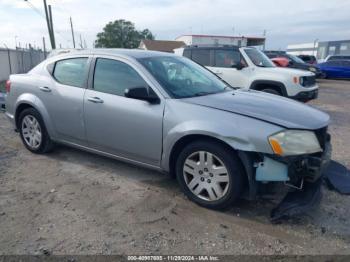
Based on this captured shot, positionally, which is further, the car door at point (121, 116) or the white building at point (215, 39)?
the white building at point (215, 39)

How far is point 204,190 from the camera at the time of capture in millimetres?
3506

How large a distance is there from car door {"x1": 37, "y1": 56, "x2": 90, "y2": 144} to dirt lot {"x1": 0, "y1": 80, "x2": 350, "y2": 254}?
58 centimetres

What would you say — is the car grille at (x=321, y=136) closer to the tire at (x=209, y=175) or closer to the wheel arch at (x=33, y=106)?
the tire at (x=209, y=175)

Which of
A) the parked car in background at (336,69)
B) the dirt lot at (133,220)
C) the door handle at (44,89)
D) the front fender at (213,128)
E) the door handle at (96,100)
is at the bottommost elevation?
the dirt lot at (133,220)

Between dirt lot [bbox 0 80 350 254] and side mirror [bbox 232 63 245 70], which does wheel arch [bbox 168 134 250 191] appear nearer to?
dirt lot [bbox 0 80 350 254]

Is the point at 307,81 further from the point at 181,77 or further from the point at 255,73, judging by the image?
the point at 181,77

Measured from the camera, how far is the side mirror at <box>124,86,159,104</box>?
11.8ft

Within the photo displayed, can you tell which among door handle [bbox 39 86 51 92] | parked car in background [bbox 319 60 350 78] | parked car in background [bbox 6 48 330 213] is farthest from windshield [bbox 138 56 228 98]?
parked car in background [bbox 319 60 350 78]

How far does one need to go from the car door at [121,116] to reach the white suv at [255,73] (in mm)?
5207

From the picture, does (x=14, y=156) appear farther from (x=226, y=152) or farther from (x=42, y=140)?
(x=226, y=152)

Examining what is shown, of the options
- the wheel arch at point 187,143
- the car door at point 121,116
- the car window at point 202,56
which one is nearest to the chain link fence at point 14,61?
the car window at point 202,56

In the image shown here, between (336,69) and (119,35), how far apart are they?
61429 mm

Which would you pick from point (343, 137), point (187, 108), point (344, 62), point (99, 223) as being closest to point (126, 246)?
point (99, 223)

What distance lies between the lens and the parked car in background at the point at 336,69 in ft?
66.3
